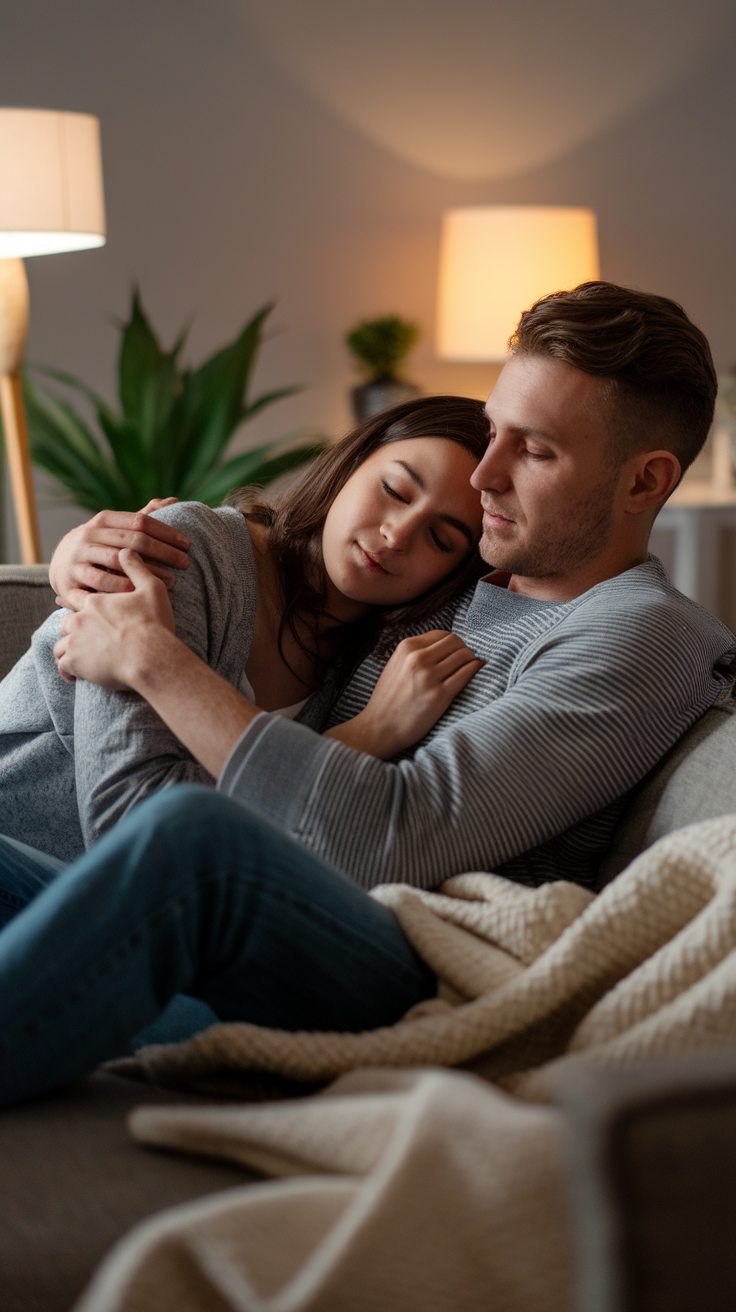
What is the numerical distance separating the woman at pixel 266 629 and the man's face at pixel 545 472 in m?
0.08

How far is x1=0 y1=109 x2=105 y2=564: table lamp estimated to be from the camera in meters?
2.22

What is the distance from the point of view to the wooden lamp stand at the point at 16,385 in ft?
7.97

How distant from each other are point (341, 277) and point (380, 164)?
37cm

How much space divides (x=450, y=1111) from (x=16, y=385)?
228 cm

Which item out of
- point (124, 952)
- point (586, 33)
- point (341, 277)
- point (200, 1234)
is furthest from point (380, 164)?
point (200, 1234)

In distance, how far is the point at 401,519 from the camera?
1.36 m

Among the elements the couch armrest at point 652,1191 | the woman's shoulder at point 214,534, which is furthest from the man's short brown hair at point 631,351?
the couch armrest at point 652,1191

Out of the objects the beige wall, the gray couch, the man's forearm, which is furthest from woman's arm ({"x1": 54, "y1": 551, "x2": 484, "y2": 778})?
the beige wall

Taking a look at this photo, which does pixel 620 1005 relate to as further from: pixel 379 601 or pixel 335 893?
pixel 379 601

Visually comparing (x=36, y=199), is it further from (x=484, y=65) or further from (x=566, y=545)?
(x=484, y=65)

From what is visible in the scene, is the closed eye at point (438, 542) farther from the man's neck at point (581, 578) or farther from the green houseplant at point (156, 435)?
the green houseplant at point (156, 435)

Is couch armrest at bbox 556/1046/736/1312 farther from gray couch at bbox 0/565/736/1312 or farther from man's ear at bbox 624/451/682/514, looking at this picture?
man's ear at bbox 624/451/682/514

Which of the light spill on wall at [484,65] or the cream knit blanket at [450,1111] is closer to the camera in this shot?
the cream knit blanket at [450,1111]

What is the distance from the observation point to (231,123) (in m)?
3.40
